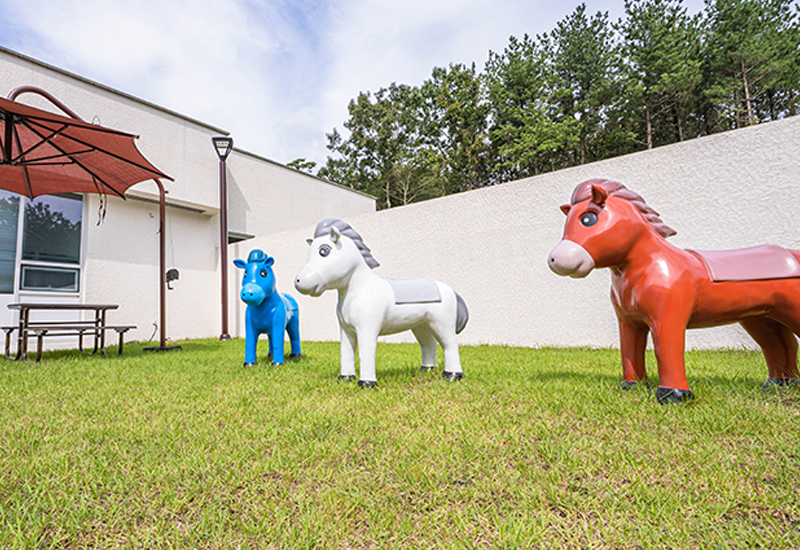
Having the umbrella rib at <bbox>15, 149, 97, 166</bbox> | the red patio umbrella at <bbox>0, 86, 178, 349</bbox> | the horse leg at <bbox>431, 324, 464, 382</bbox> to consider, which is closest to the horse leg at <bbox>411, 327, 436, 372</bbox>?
the horse leg at <bbox>431, 324, 464, 382</bbox>

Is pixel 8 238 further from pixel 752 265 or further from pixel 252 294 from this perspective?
Answer: pixel 752 265

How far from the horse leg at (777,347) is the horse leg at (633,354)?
740 mm

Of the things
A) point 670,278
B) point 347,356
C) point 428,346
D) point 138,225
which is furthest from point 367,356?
point 138,225

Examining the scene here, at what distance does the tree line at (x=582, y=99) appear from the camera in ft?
61.0

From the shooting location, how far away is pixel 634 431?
2105 mm

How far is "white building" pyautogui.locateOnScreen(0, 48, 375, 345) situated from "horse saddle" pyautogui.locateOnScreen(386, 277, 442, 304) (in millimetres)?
7255

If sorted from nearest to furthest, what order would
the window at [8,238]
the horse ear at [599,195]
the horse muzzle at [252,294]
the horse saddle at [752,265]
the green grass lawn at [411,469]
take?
1. the green grass lawn at [411,469]
2. the horse saddle at [752,265]
3. the horse ear at [599,195]
4. the horse muzzle at [252,294]
5. the window at [8,238]

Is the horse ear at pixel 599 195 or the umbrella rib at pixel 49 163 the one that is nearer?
the horse ear at pixel 599 195

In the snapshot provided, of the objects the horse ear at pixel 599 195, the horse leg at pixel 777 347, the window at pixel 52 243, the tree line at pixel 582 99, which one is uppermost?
the tree line at pixel 582 99

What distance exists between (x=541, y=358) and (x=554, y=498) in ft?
12.3

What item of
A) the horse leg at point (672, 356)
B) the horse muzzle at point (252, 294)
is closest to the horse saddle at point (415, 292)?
the horse leg at point (672, 356)

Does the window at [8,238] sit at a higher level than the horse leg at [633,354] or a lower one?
higher

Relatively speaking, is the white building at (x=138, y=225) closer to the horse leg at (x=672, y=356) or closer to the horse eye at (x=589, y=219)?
the horse eye at (x=589, y=219)

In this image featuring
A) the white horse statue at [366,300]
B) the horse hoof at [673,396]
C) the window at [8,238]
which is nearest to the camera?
the horse hoof at [673,396]
